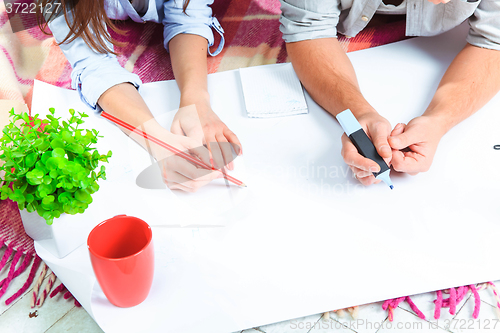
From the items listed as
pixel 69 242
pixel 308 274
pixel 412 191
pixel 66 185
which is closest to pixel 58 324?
pixel 69 242

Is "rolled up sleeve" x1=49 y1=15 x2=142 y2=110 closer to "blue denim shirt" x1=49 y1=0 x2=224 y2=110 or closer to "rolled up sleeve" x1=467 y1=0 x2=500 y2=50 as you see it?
"blue denim shirt" x1=49 y1=0 x2=224 y2=110

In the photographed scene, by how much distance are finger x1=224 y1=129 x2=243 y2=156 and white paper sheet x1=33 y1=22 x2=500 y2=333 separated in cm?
2

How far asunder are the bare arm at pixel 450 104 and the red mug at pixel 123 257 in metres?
0.45

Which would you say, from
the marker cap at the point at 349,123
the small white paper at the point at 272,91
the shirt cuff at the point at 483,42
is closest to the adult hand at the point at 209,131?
the small white paper at the point at 272,91

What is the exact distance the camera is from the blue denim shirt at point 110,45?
95 centimetres

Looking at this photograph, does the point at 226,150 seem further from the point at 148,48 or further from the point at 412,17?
the point at 412,17

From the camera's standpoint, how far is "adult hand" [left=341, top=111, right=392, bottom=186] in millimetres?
758

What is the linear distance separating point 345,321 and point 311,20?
27.6 inches

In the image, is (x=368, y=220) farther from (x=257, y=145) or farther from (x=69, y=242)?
(x=69, y=242)

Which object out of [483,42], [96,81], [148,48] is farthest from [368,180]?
[148,48]

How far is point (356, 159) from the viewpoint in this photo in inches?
30.1

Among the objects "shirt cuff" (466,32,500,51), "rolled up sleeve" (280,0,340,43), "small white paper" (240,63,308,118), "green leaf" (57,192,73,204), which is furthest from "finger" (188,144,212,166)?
"shirt cuff" (466,32,500,51)

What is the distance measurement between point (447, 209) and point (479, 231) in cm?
6

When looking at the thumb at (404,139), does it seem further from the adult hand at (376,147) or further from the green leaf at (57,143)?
the green leaf at (57,143)
